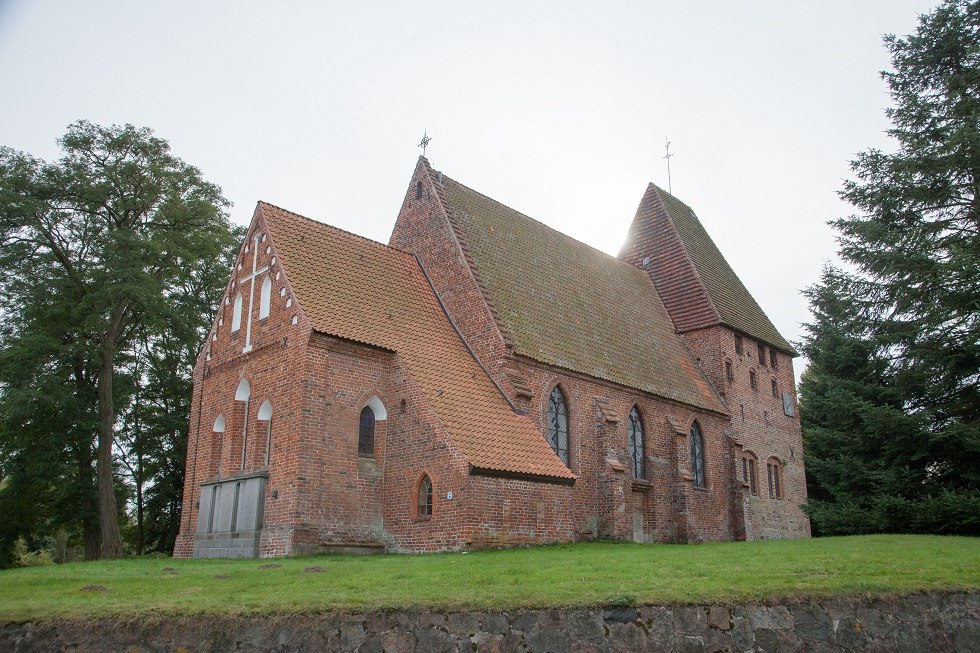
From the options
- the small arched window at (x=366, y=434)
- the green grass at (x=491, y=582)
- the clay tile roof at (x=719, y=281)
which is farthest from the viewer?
the clay tile roof at (x=719, y=281)

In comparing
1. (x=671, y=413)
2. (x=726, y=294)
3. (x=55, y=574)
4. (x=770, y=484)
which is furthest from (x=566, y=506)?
(x=726, y=294)

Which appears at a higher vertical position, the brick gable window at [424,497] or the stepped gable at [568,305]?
the stepped gable at [568,305]

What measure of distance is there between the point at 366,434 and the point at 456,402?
2127 millimetres

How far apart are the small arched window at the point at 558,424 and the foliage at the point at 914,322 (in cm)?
791

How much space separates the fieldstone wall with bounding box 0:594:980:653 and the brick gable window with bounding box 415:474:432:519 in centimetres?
843

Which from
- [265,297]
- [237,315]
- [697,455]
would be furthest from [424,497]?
[697,455]

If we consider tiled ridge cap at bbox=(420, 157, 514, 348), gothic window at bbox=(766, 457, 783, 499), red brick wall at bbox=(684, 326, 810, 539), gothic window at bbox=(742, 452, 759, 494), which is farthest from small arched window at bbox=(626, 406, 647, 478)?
gothic window at bbox=(766, 457, 783, 499)

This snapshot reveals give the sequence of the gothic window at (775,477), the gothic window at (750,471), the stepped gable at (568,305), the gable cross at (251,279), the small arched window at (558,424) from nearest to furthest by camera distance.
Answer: the gable cross at (251,279), the small arched window at (558,424), the stepped gable at (568,305), the gothic window at (750,471), the gothic window at (775,477)

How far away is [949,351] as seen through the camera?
20.1 meters

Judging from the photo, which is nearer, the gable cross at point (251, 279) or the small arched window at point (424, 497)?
the small arched window at point (424, 497)

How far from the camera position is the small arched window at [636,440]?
74.0 feet

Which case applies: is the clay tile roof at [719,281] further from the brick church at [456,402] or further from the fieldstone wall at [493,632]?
the fieldstone wall at [493,632]

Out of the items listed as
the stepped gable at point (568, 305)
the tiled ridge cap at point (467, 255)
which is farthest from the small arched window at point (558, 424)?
the tiled ridge cap at point (467, 255)

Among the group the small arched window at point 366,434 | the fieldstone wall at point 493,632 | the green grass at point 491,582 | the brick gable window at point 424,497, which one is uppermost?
the small arched window at point 366,434
